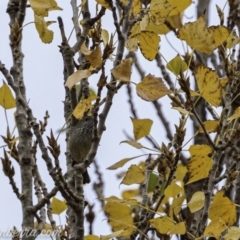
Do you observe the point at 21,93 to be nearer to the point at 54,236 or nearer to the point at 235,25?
the point at 54,236

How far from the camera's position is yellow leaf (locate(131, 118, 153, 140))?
6.23 feet

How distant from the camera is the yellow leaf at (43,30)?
179 cm

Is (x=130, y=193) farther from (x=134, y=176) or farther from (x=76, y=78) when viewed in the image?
(x=76, y=78)

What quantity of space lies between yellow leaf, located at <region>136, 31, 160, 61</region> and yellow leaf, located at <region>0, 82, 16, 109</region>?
564mm

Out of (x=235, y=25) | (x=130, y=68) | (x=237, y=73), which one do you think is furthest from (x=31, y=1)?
(x=235, y=25)

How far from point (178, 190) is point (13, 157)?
0.62m

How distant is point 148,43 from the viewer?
5.32 ft

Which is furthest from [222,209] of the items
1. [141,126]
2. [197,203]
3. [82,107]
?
[82,107]

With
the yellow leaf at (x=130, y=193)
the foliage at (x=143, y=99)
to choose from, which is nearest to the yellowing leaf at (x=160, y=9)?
the foliage at (x=143, y=99)

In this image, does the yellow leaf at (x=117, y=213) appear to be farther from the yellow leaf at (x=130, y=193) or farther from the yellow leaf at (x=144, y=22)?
the yellow leaf at (x=130, y=193)

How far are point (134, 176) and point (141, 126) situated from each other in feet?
0.58

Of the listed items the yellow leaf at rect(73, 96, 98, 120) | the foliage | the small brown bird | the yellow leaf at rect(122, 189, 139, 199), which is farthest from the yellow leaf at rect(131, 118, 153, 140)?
the yellow leaf at rect(122, 189, 139, 199)

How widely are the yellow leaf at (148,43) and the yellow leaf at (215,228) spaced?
1.63 ft

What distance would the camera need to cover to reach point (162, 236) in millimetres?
1901
